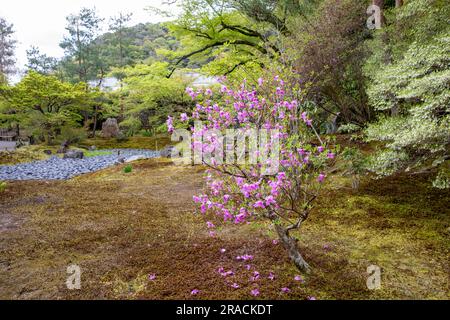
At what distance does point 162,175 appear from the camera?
1002cm

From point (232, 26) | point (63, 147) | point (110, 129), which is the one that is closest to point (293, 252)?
point (232, 26)

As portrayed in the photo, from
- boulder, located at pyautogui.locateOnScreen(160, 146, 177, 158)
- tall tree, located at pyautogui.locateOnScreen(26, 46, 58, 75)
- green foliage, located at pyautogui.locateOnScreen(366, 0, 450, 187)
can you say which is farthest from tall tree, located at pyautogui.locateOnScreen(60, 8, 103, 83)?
green foliage, located at pyautogui.locateOnScreen(366, 0, 450, 187)

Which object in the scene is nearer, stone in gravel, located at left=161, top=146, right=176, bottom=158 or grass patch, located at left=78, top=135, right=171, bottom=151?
stone in gravel, located at left=161, top=146, right=176, bottom=158

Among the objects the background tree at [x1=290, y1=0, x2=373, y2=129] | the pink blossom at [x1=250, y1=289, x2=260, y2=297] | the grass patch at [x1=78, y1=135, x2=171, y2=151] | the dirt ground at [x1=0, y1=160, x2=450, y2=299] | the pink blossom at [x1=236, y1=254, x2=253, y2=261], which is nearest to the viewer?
the pink blossom at [x1=250, y1=289, x2=260, y2=297]

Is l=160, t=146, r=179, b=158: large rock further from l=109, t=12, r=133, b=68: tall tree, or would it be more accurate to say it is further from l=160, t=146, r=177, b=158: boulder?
l=109, t=12, r=133, b=68: tall tree

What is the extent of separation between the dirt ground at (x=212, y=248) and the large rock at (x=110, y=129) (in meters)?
19.8

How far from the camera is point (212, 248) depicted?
420 cm

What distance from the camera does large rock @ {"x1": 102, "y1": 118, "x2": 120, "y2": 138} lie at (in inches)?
1021

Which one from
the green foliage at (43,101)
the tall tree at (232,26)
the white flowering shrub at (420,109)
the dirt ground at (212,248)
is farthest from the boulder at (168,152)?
the white flowering shrub at (420,109)

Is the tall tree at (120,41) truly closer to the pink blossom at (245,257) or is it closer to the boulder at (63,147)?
the boulder at (63,147)

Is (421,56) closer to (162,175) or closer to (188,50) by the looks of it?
(162,175)

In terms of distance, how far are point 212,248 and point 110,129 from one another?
24232 millimetres

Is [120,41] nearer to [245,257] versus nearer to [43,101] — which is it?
[43,101]

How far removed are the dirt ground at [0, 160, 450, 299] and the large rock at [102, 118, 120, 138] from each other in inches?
781
